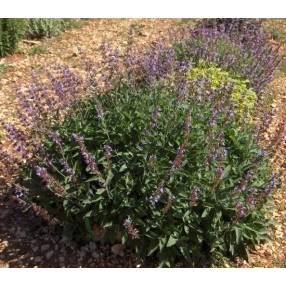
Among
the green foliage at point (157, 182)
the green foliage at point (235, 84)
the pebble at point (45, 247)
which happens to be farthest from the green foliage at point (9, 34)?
the pebble at point (45, 247)

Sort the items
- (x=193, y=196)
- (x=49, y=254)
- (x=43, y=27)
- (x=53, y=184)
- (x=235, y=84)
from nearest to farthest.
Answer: (x=193, y=196) < (x=53, y=184) < (x=49, y=254) < (x=235, y=84) < (x=43, y=27)

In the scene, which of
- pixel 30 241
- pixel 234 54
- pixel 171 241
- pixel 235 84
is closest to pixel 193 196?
pixel 171 241

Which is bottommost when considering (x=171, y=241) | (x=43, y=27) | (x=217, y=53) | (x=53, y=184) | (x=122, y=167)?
(x=171, y=241)

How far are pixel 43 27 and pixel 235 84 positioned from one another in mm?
4088

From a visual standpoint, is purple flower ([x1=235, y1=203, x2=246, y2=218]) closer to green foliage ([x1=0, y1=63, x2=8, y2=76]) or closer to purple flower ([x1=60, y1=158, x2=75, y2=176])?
purple flower ([x1=60, y1=158, x2=75, y2=176])

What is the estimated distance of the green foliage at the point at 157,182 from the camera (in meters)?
4.37

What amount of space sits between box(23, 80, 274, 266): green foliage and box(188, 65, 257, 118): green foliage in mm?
1421

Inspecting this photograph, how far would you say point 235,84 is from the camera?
650 centimetres

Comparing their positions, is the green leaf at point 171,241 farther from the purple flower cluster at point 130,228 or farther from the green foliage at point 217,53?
the green foliage at point 217,53

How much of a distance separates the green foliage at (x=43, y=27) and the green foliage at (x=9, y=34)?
1.45 ft

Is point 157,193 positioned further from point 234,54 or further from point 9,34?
point 9,34

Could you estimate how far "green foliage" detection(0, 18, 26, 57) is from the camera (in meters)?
8.20

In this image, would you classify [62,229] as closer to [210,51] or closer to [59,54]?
[210,51]

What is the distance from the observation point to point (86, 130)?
4.72 metres
